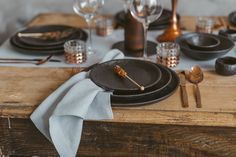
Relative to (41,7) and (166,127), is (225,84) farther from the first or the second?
(41,7)

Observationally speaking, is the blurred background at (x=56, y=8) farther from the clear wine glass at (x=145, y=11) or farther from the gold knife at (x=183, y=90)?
the gold knife at (x=183, y=90)

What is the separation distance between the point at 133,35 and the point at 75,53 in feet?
0.67

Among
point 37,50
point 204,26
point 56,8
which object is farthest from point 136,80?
point 56,8

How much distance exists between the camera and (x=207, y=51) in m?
1.21

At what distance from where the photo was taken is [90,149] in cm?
103

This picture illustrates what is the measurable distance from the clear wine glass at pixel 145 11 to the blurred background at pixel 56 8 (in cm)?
58

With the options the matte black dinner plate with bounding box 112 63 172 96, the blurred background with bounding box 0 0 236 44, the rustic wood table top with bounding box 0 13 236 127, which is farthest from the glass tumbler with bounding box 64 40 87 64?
the blurred background with bounding box 0 0 236 44

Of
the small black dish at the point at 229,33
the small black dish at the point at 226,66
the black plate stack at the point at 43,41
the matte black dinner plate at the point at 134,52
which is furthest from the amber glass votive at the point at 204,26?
the black plate stack at the point at 43,41

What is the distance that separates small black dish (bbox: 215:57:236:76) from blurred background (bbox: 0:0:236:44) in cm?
70

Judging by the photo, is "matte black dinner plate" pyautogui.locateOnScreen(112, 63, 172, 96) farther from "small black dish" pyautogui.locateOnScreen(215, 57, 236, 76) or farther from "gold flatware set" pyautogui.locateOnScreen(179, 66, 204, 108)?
"small black dish" pyautogui.locateOnScreen(215, 57, 236, 76)

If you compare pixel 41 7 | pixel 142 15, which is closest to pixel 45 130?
pixel 142 15

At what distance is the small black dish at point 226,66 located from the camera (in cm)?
113

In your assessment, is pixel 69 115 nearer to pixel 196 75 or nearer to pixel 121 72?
pixel 121 72

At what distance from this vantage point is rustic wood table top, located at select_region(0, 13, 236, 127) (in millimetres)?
962
